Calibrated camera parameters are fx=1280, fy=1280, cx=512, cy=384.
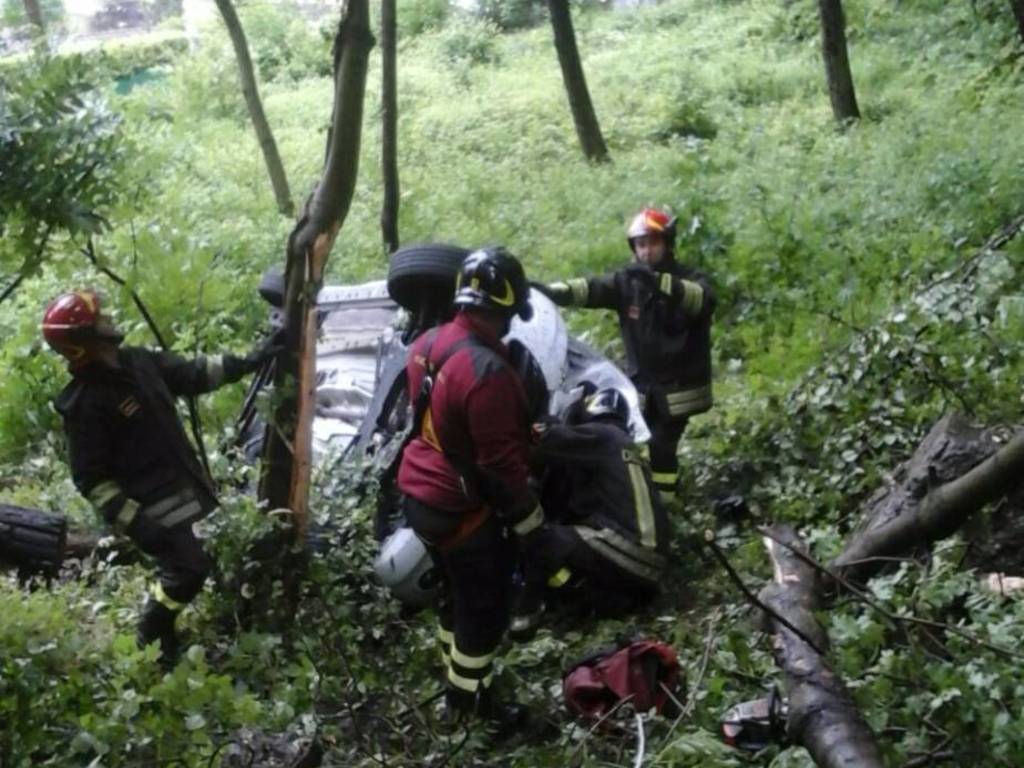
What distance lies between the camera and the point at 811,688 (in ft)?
11.8

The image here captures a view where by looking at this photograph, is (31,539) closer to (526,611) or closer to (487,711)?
(526,611)

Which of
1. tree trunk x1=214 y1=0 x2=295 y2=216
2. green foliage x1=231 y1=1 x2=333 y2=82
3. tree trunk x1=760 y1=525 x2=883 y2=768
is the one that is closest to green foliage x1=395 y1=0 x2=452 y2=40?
green foliage x1=231 y1=1 x2=333 y2=82

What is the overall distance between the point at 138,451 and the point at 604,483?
2158 millimetres

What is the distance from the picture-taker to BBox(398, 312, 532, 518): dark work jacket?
4.93 m

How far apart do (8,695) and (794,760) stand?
7.58ft

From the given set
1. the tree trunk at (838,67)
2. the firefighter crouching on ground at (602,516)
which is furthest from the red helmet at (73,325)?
the tree trunk at (838,67)

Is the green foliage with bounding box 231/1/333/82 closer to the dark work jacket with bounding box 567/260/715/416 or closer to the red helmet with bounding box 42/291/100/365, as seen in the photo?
the dark work jacket with bounding box 567/260/715/416

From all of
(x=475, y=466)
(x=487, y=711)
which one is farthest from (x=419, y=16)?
(x=487, y=711)

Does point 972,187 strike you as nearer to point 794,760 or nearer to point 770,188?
point 770,188

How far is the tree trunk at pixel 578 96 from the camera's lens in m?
15.2

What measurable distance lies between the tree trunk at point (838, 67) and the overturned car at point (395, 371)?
884 cm

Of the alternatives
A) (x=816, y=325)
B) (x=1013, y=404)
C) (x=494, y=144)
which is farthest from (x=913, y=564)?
(x=494, y=144)

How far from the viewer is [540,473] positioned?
20.5ft

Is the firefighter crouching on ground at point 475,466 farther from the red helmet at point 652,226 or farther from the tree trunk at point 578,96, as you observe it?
the tree trunk at point 578,96
